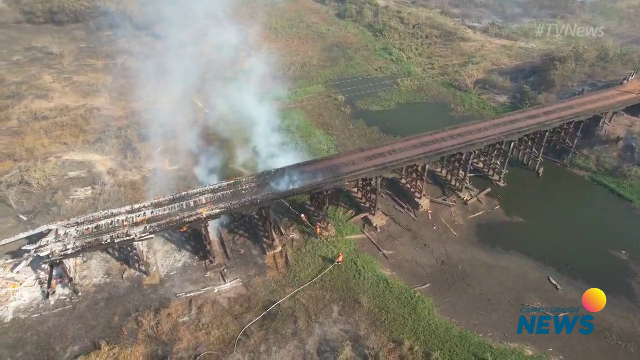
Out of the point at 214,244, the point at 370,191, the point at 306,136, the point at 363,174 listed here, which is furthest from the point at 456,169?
the point at 214,244

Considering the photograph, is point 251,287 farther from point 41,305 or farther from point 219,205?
point 41,305

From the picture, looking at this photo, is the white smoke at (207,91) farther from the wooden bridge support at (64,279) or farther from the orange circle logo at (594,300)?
the orange circle logo at (594,300)

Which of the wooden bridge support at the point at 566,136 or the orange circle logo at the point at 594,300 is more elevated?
the wooden bridge support at the point at 566,136

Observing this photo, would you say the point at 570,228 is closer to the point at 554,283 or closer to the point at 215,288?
the point at 554,283

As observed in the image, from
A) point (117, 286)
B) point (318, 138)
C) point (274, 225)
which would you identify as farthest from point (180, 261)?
point (318, 138)

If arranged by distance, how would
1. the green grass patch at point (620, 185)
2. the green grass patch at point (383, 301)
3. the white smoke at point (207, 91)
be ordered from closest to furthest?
1. the green grass patch at point (383, 301)
2. the green grass patch at point (620, 185)
3. the white smoke at point (207, 91)

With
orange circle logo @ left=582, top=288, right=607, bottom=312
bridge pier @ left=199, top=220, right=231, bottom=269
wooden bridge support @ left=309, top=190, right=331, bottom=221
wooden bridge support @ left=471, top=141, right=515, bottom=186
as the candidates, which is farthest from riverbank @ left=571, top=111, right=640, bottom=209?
bridge pier @ left=199, top=220, right=231, bottom=269

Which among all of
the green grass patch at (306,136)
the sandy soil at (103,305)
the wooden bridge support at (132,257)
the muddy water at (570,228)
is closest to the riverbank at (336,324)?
the sandy soil at (103,305)

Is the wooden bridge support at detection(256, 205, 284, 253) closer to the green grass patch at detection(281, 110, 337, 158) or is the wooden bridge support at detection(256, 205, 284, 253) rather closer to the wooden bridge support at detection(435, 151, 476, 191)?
the green grass patch at detection(281, 110, 337, 158)
